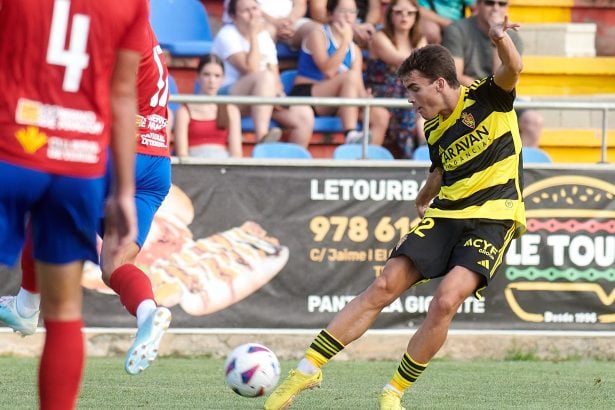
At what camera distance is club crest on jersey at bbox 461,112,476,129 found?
746 centimetres

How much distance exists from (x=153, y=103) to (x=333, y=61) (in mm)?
5550

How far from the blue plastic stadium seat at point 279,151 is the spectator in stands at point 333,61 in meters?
1.57

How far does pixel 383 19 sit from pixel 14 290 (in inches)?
196

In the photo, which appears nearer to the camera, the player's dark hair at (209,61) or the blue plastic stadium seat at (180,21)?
the player's dark hair at (209,61)

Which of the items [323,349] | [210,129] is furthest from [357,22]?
[323,349]

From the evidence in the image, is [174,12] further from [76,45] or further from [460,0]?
[76,45]

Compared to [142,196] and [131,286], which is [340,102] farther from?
[131,286]

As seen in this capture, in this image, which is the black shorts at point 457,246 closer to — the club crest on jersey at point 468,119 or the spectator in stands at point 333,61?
the club crest on jersey at point 468,119

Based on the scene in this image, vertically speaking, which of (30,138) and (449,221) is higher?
(30,138)

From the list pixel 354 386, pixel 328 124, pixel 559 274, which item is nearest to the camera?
pixel 354 386

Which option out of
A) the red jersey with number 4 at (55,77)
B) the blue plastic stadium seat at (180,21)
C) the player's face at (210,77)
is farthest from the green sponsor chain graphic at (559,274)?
the red jersey with number 4 at (55,77)

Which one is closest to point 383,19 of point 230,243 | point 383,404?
point 230,243

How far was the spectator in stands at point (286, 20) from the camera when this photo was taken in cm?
1297

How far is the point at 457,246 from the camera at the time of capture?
7.40 m
